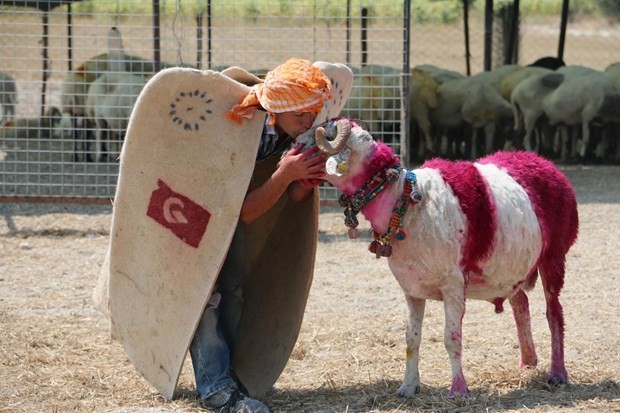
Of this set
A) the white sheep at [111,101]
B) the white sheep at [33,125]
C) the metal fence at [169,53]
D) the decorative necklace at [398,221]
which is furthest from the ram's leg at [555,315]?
the white sheep at [33,125]

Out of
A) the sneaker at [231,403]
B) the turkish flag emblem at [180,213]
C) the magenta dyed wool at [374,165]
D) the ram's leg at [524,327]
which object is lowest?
the sneaker at [231,403]

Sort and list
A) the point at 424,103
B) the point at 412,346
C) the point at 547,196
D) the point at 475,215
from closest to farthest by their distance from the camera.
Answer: the point at 475,215
the point at 412,346
the point at 547,196
the point at 424,103

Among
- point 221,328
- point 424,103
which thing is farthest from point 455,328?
point 424,103

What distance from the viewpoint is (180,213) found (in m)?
4.50

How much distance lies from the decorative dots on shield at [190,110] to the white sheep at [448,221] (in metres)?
0.43

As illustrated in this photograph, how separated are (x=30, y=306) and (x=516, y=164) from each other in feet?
11.1

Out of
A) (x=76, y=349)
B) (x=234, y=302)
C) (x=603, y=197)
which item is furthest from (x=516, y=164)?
(x=603, y=197)

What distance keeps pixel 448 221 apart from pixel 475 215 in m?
0.13

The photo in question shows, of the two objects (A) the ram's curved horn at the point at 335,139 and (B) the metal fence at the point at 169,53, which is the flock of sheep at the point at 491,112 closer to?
(B) the metal fence at the point at 169,53

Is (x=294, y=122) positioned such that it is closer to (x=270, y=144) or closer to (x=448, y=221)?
(x=270, y=144)

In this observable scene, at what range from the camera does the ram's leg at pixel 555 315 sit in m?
4.97

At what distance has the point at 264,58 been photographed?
25.3 meters

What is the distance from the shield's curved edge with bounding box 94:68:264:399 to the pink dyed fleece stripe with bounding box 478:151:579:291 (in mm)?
1243

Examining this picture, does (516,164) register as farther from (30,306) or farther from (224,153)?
(30,306)
